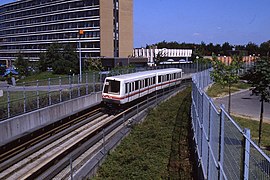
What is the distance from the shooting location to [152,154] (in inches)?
480

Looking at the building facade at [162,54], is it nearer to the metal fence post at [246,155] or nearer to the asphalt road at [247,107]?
the asphalt road at [247,107]

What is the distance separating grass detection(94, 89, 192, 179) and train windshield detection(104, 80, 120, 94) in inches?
194

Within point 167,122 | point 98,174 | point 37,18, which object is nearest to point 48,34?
point 37,18

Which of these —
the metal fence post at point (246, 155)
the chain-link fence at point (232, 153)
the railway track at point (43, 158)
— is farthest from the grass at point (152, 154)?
the metal fence post at point (246, 155)

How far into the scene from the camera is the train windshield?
72.0 ft

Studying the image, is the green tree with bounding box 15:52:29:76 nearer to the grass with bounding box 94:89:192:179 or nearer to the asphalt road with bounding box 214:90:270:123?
the asphalt road with bounding box 214:90:270:123

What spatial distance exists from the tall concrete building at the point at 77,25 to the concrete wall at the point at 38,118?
47.3 meters

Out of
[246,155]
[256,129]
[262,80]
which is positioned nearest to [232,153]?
[246,155]

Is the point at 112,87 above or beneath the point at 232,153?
beneath

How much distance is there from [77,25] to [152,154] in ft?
245

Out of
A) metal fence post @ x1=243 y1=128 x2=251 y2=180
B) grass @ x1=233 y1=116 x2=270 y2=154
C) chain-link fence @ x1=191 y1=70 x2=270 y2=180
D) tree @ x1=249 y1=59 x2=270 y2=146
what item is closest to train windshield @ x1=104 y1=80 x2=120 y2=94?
grass @ x1=233 y1=116 x2=270 y2=154

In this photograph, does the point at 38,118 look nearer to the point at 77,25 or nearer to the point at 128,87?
the point at 128,87

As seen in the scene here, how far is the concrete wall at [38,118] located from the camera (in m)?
14.3

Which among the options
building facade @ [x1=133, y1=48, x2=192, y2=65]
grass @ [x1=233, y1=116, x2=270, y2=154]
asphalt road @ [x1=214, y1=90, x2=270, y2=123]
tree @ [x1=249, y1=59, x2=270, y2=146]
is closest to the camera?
grass @ [x1=233, y1=116, x2=270, y2=154]
